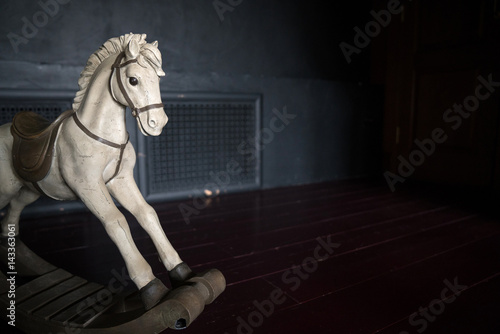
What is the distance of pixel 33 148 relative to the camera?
80 centimetres

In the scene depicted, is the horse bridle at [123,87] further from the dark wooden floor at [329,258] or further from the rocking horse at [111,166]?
the dark wooden floor at [329,258]

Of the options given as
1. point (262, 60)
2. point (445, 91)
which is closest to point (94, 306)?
point (262, 60)

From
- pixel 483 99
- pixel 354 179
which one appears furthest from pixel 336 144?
pixel 483 99

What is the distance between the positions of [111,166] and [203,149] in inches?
50.5

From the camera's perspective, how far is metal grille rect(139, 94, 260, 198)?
1942 mm

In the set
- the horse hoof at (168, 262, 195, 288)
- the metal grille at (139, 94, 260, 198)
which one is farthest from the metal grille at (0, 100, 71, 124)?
the horse hoof at (168, 262, 195, 288)

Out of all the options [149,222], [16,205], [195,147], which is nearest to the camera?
[149,222]

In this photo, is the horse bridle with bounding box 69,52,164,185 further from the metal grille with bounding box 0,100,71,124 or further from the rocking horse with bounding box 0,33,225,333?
the metal grille with bounding box 0,100,71,124

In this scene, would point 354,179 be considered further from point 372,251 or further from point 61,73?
point 61,73

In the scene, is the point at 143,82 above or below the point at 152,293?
above

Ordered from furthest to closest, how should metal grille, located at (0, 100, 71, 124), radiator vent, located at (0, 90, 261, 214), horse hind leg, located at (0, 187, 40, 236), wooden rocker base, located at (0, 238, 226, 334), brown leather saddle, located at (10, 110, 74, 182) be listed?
radiator vent, located at (0, 90, 261, 214) < metal grille, located at (0, 100, 71, 124) < horse hind leg, located at (0, 187, 40, 236) < brown leather saddle, located at (10, 110, 74, 182) < wooden rocker base, located at (0, 238, 226, 334)

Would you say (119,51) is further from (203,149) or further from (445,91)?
(445,91)

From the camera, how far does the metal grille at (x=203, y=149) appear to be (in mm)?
1942

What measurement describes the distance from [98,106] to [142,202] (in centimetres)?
25
